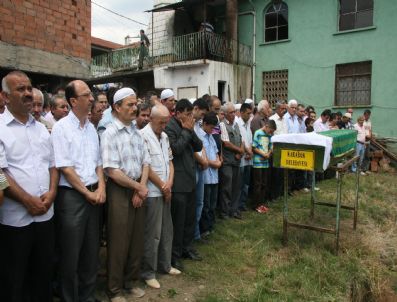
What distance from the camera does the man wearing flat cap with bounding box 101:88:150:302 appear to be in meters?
3.10

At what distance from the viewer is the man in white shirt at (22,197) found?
8.08 ft

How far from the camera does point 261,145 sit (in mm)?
6246

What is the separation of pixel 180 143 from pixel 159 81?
11836 millimetres

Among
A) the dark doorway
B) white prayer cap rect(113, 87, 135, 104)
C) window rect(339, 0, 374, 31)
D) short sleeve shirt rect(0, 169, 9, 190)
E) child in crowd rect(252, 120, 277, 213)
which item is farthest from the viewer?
the dark doorway

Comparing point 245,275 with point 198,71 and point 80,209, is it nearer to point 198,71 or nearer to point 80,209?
point 80,209

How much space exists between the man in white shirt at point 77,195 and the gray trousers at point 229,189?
2.85 m

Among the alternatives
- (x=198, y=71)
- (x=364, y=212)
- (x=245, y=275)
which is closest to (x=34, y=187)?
(x=245, y=275)

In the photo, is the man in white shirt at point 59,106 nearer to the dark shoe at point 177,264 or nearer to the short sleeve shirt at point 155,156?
the short sleeve shirt at point 155,156

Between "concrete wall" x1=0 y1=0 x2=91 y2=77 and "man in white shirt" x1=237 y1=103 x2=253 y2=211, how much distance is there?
14.1 ft

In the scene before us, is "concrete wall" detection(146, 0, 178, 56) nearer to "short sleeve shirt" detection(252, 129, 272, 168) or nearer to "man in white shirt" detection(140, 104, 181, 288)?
"short sleeve shirt" detection(252, 129, 272, 168)

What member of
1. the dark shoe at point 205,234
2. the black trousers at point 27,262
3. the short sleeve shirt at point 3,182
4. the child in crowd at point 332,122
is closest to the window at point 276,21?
the child in crowd at point 332,122

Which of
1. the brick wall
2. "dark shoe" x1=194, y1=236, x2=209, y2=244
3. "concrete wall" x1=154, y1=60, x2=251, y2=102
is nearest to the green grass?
"dark shoe" x1=194, y1=236, x2=209, y2=244

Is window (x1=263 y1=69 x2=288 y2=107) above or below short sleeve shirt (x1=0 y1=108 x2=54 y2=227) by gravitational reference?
above

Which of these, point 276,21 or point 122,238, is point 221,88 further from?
point 122,238
